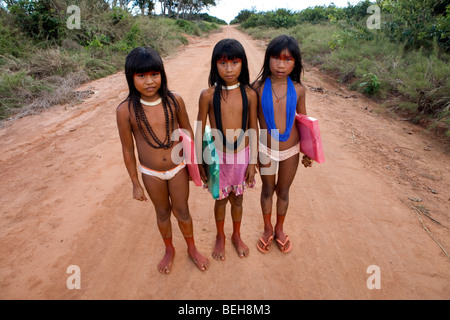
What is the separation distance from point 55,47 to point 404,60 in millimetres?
9593

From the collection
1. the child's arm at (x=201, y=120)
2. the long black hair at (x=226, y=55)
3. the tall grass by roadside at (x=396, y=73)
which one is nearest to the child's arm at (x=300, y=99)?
the long black hair at (x=226, y=55)

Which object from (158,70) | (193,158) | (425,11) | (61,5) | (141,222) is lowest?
(141,222)

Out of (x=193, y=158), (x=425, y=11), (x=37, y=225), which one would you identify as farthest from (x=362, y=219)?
(x=425, y=11)

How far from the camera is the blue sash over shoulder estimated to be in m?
1.94

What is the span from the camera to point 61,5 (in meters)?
8.48

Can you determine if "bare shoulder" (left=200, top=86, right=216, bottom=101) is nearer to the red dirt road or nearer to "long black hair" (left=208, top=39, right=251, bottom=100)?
"long black hair" (left=208, top=39, right=251, bottom=100)

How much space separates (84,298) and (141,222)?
0.81m

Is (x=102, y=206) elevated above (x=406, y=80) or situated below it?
below

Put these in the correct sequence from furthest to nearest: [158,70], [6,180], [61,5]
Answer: [61,5] < [6,180] < [158,70]

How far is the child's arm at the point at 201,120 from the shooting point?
71.5 inches

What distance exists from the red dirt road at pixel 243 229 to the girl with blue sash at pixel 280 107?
2.38ft

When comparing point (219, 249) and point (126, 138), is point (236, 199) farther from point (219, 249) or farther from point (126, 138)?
point (126, 138)
